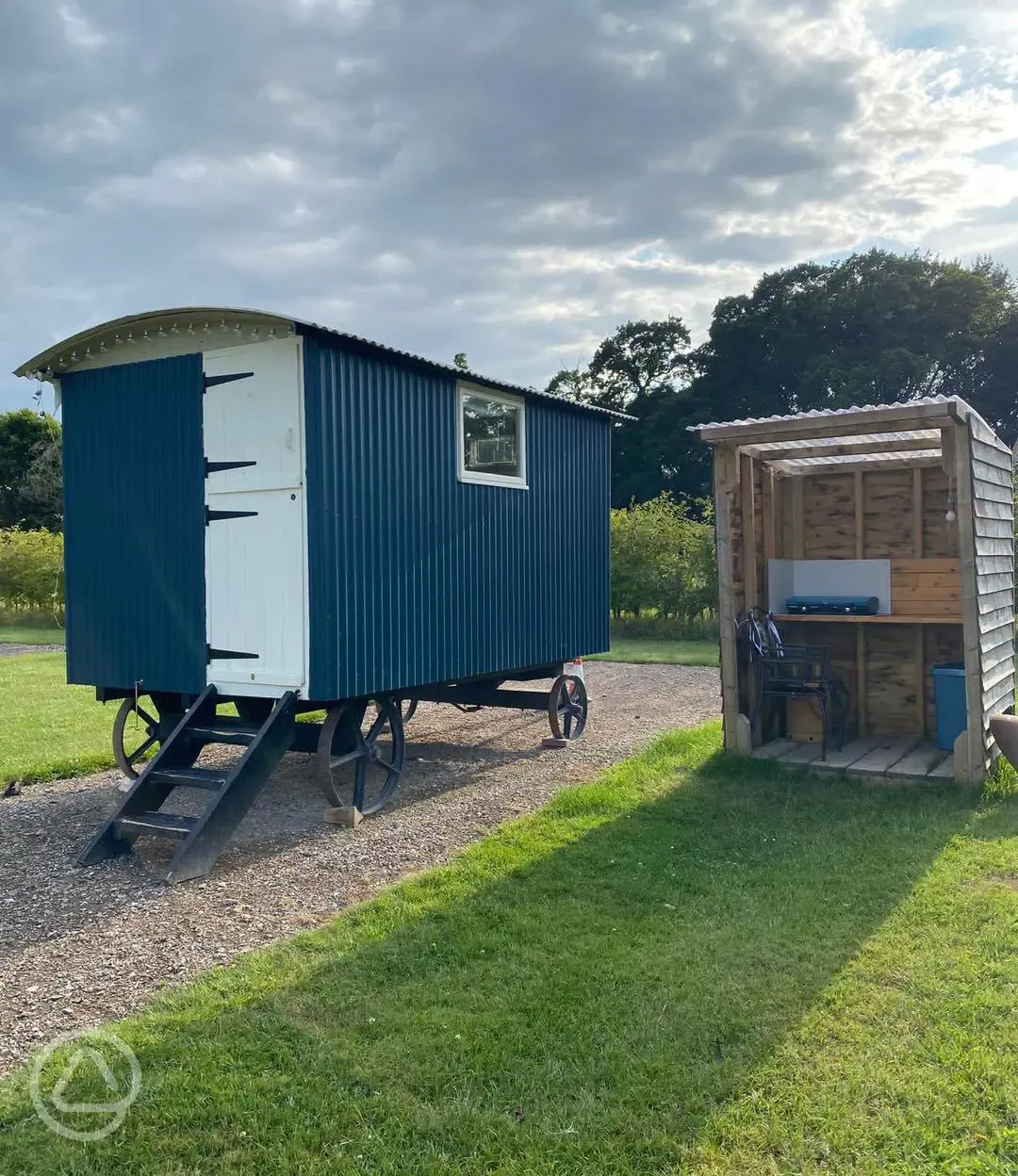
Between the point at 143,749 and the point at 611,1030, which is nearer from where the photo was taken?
the point at 611,1030

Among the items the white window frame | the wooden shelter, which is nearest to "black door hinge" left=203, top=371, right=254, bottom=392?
the white window frame

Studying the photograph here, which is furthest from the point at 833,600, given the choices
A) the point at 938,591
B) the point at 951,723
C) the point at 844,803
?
the point at 844,803

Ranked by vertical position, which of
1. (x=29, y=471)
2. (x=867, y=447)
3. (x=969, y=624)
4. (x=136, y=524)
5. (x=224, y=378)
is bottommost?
(x=969, y=624)

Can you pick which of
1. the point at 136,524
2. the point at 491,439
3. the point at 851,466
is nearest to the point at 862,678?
the point at 851,466

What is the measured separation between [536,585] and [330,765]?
270 cm

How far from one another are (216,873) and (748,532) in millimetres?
4461

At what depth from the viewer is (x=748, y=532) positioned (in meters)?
7.23

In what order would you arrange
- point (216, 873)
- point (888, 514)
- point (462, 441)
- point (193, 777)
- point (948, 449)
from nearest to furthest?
1. point (216, 873)
2. point (193, 777)
3. point (948, 449)
4. point (462, 441)
5. point (888, 514)

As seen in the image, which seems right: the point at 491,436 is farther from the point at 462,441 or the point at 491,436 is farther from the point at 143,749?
the point at 143,749

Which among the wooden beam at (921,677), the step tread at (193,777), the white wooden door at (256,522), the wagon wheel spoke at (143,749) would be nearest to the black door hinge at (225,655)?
the white wooden door at (256,522)

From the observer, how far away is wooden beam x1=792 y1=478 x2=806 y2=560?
796cm

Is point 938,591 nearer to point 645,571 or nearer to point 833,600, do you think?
point 833,600

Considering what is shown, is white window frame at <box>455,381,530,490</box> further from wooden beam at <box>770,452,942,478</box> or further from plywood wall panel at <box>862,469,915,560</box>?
plywood wall panel at <box>862,469,915,560</box>

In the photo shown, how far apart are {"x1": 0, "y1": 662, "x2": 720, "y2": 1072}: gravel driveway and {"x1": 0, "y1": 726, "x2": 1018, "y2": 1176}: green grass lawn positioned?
31 cm
